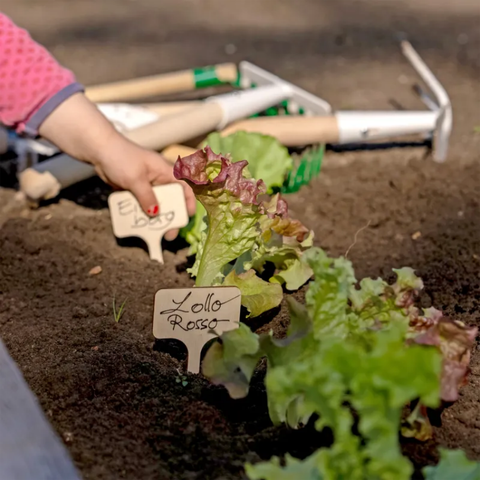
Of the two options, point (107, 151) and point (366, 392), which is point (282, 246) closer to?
point (107, 151)

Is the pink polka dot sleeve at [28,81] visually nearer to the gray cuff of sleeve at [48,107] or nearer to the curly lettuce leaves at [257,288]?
the gray cuff of sleeve at [48,107]

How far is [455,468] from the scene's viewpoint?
1.03m

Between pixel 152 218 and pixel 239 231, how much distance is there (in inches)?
18.4

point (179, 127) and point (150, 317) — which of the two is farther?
point (179, 127)

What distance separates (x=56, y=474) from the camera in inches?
44.4

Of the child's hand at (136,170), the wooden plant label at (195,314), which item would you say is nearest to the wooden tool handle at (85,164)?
the child's hand at (136,170)

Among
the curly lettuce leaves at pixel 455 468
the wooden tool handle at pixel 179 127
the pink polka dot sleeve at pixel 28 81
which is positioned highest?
the pink polka dot sleeve at pixel 28 81

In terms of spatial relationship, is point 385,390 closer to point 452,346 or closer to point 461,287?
point 452,346

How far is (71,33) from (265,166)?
2.31 m

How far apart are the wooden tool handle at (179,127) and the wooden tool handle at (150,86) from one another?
0.48 meters

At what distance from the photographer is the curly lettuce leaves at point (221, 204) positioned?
1481 millimetres

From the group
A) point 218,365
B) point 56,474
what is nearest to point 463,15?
point 218,365

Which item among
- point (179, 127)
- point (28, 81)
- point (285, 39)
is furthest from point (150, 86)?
point (285, 39)

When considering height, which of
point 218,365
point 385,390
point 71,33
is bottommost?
point 71,33
